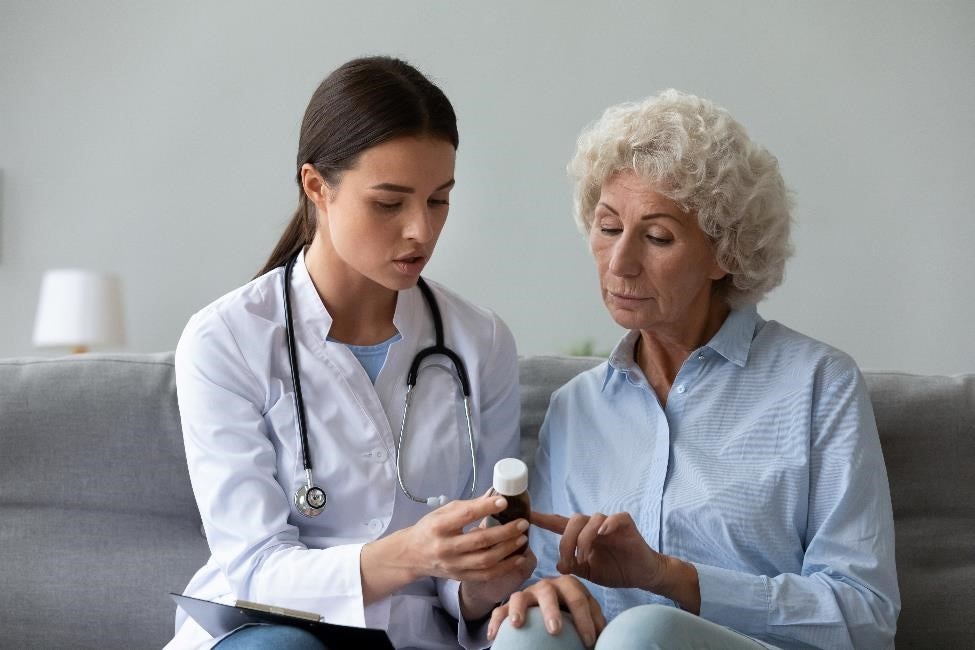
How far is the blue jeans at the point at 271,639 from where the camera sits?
4.43 ft

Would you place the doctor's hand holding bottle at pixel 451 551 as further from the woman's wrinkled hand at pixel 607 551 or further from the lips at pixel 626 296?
the lips at pixel 626 296

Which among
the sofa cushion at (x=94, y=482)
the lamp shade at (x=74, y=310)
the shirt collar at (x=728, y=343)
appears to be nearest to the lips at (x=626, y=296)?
the shirt collar at (x=728, y=343)

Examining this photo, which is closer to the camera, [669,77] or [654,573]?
[654,573]

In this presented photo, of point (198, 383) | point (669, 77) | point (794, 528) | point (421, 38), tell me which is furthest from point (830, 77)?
point (198, 383)

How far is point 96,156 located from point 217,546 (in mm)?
3347

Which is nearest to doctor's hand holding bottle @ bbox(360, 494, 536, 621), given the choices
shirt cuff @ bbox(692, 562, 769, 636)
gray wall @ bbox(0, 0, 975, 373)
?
shirt cuff @ bbox(692, 562, 769, 636)

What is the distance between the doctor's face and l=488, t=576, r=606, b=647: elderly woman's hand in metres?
Answer: 0.52

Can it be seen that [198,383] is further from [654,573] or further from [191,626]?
[654,573]

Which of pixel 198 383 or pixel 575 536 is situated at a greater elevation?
pixel 198 383

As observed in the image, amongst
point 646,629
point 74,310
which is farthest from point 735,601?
point 74,310

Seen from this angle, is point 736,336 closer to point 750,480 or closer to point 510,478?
point 750,480

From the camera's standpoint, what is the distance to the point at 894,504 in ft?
6.50

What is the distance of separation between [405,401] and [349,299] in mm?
201

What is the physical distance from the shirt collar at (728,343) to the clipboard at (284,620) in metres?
0.65
